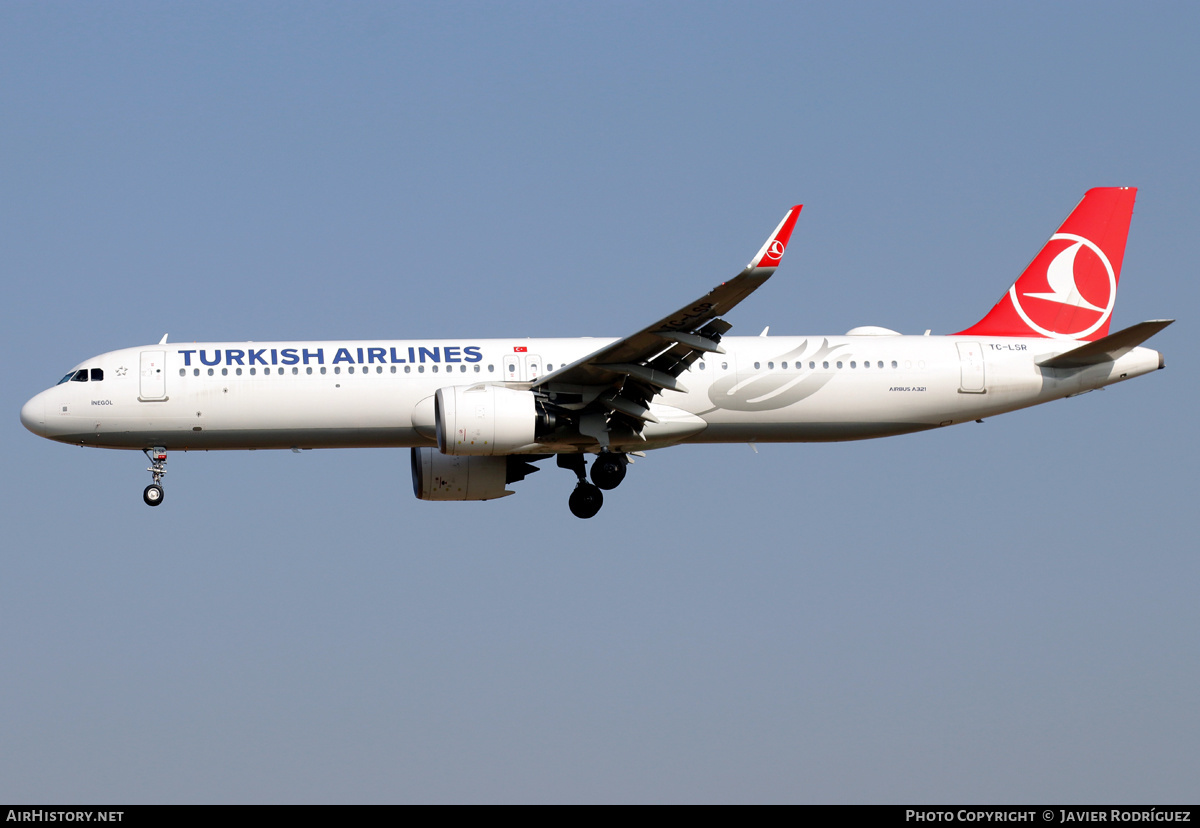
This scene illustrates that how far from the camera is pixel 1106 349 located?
31406mm

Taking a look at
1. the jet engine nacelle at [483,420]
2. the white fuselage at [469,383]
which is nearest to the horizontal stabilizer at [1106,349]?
the white fuselage at [469,383]

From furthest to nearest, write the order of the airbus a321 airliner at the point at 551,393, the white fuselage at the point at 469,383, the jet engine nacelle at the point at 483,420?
the white fuselage at the point at 469,383
the airbus a321 airliner at the point at 551,393
the jet engine nacelle at the point at 483,420

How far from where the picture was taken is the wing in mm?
26250

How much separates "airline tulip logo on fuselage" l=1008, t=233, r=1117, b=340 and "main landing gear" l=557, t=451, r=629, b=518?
1024cm

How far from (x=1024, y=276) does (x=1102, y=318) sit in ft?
6.71

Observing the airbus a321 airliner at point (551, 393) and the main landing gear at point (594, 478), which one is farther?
the main landing gear at point (594, 478)

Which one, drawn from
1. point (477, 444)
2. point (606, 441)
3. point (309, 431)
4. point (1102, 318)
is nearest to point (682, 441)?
point (606, 441)

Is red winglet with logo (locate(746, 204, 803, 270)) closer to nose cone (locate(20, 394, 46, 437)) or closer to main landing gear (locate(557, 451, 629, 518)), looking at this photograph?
main landing gear (locate(557, 451, 629, 518))

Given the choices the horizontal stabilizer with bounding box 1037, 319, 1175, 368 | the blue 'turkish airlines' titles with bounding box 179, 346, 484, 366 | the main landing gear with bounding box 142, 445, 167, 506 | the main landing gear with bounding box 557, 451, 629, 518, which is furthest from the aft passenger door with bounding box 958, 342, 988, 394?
the main landing gear with bounding box 142, 445, 167, 506

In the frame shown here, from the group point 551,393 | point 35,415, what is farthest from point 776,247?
point 35,415

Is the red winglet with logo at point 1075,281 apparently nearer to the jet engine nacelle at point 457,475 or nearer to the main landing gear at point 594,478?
the main landing gear at point 594,478

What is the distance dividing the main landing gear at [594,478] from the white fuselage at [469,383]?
0.73 meters

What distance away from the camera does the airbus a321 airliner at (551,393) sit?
97.1ft

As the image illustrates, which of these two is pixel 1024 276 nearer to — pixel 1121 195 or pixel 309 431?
pixel 1121 195
